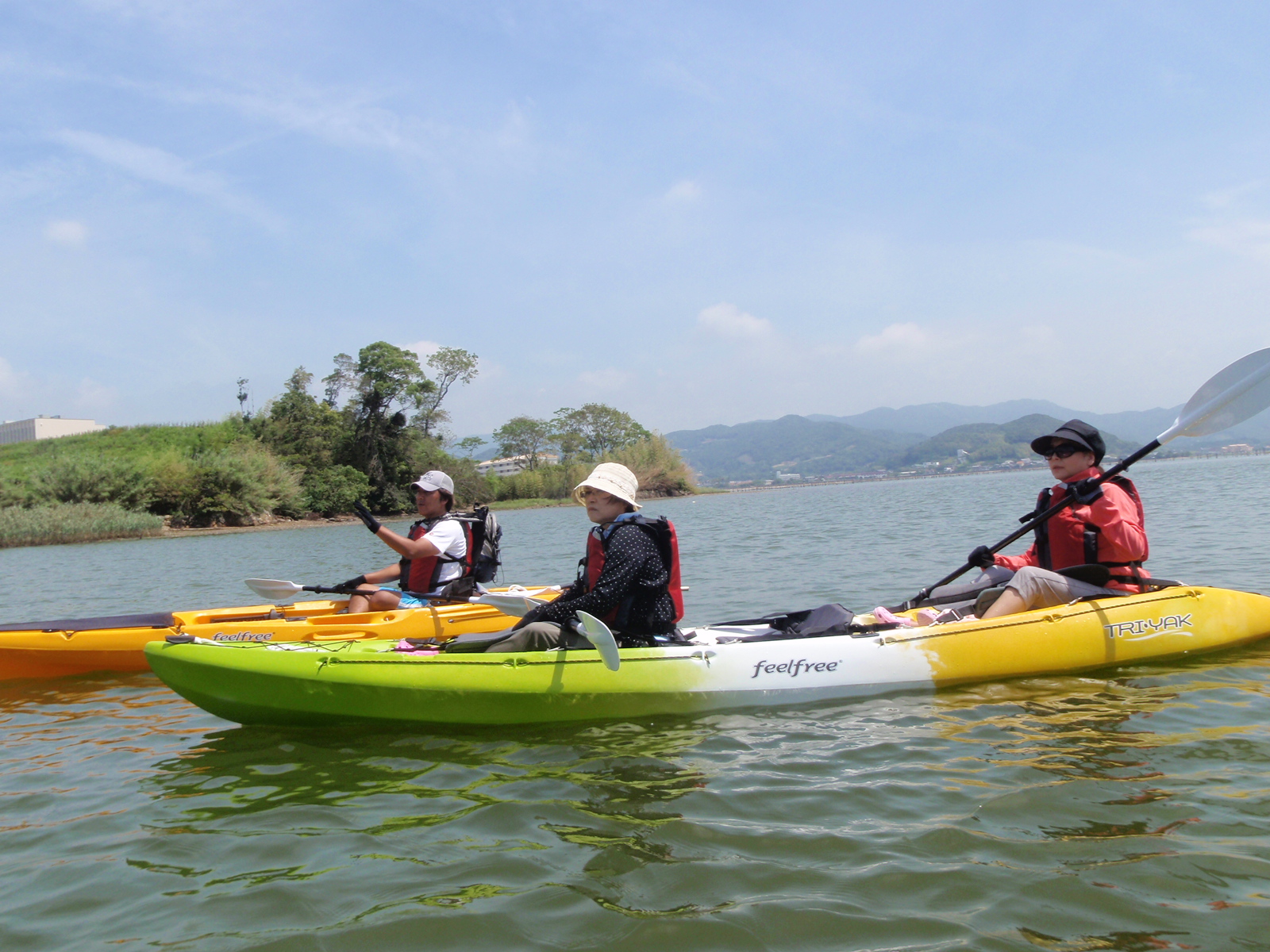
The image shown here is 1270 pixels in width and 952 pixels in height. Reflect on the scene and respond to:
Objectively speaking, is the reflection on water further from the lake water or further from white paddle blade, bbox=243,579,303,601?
white paddle blade, bbox=243,579,303,601

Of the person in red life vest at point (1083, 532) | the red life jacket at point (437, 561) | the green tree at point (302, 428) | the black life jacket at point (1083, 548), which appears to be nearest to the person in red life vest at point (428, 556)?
the red life jacket at point (437, 561)

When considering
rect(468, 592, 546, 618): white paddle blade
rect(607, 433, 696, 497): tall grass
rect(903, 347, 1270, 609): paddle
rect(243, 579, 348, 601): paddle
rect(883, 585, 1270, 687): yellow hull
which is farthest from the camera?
rect(607, 433, 696, 497): tall grass

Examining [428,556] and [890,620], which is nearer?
[890,620]

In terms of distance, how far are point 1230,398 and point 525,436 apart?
74.1 m

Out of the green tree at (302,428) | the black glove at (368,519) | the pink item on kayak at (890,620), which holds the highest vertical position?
the green tree at (302,428)

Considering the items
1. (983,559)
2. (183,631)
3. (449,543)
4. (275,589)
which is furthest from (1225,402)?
(183,631)

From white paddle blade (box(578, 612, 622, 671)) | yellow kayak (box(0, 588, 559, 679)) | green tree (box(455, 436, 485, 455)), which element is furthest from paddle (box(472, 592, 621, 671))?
green tree (box(455, 436, 485, 455))

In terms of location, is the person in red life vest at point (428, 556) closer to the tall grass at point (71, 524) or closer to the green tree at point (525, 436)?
the tall grass at point (71, 524)

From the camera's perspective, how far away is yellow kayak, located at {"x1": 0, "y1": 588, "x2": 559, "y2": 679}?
20.7 feet

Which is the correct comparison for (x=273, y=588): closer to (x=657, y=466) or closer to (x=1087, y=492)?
(x=1087, y=492)

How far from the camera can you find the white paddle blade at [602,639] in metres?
4.22

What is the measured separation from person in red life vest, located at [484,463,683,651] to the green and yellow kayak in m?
0.17

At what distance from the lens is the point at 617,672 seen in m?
4.64

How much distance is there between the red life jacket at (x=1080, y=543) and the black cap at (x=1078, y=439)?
8.6 inches
